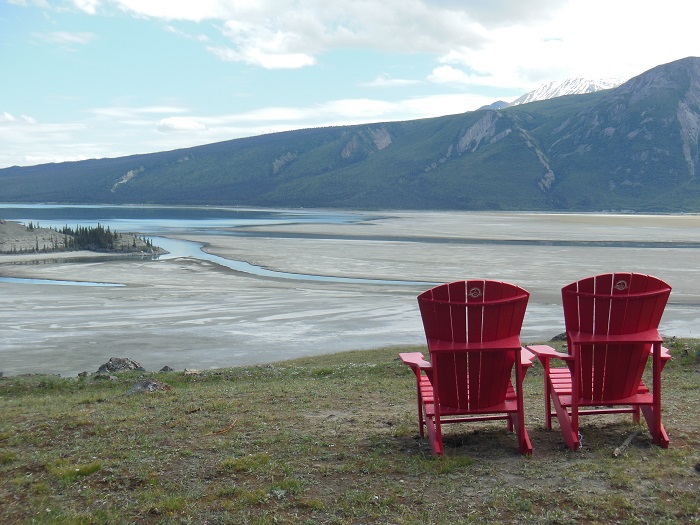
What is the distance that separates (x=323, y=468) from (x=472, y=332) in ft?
5.26

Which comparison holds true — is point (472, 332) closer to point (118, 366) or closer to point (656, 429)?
point (656, 429)

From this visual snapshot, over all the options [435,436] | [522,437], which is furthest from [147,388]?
[522,437]

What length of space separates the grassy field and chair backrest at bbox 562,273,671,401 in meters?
0.48

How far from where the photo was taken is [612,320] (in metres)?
6.15

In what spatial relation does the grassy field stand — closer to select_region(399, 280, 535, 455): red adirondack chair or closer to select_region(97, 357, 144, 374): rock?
select_region(399, 280, 535, 455): red adirondack chair

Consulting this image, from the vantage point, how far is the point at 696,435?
641 cm

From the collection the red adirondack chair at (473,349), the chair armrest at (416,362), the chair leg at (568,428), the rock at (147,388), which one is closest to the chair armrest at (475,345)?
the red adirondack chair at (473,349)

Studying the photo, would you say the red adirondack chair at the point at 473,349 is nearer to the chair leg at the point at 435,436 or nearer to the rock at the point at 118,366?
the chair leg at the point at 435,436

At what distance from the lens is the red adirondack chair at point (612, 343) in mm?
6102

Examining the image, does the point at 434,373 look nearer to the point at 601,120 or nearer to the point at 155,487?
the point at 155,487

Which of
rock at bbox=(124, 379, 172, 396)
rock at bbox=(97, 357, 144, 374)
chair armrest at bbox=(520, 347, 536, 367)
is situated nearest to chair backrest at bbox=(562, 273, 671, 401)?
chair armrest at bbox=(520, 347, 536, 367)

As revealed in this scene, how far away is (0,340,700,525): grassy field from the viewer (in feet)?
16.4

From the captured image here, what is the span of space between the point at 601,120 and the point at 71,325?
19331cm

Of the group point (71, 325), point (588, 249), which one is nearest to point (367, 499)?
point (71, 325)
